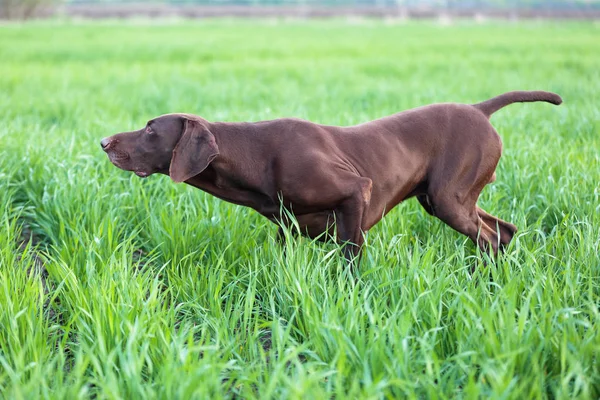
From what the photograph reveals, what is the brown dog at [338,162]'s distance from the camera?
2.92 m

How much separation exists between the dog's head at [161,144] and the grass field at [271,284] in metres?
0.40

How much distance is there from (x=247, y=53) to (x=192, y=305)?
13881 mm

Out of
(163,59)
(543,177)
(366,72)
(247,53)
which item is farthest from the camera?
(247,53)

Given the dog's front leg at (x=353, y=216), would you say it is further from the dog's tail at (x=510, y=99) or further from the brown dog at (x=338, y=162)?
the dog's tail at (x=510, y=99)

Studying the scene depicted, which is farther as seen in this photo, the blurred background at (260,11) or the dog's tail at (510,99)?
the blurred background at (260,11)

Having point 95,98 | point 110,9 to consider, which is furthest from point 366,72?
point 110,9

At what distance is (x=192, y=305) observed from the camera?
2.60 meters

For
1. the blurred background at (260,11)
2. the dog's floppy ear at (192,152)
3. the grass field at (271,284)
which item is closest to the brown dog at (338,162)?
the dog's floppy ear at (192,152)

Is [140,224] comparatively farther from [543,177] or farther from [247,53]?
[247,53]

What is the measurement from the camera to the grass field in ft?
6.57

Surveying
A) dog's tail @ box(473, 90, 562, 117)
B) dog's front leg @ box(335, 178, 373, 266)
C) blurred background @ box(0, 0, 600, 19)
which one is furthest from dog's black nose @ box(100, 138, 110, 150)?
blurred background @ box(0, 0, 600, 19)

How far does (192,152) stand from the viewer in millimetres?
2855

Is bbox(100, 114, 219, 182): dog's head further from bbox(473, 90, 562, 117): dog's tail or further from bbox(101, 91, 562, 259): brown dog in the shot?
bbox(473, 90, 562, 117): dog's tail

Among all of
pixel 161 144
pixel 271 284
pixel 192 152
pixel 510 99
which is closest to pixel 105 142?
pixel 161 144
